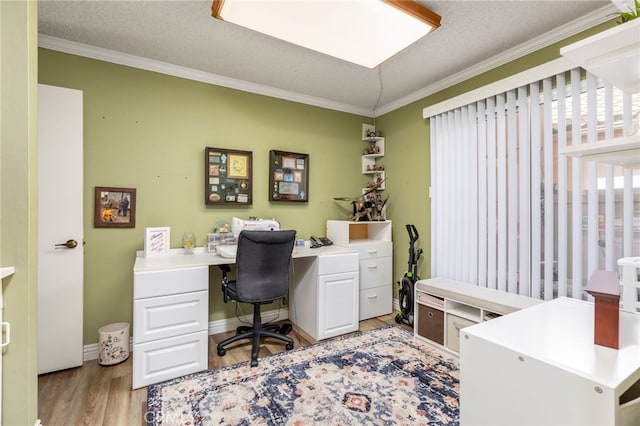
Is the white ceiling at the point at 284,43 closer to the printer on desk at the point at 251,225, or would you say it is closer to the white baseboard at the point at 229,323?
the printer on desk at the point at 251,225

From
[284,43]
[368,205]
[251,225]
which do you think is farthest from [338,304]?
[284,43]

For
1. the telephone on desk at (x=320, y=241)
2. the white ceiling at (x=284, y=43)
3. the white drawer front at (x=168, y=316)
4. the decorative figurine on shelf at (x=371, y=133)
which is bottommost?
the white drawer front at (x=168, y=316)

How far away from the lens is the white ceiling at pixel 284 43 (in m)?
1.90

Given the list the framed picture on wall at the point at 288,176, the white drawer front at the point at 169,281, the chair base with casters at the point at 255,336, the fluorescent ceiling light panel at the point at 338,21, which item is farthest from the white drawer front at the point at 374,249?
the fluorescent ceiling light panel at the point at 338,21

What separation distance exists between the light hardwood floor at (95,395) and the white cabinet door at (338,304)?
0.49 metres

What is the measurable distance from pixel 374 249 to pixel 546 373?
2391mm

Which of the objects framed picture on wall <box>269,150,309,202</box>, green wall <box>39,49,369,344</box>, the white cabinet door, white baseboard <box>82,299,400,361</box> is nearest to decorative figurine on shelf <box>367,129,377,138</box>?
green wall <box>39,49,369,344</box>

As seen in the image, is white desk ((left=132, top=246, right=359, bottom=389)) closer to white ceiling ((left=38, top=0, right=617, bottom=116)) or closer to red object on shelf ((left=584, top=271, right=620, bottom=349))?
white ceiling ((left=38, top=0, right=617, bottom=116))

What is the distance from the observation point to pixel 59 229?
2154mm

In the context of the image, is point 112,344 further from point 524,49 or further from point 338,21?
point 524,49

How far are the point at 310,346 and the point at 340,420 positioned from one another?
2.90ft

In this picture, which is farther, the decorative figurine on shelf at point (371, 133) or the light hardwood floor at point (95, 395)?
the decorative figurine on shelf at point (371, 133)

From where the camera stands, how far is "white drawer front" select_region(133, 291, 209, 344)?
1.94m

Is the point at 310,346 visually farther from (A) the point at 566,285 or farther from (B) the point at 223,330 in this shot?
(A) the point at 566,285
